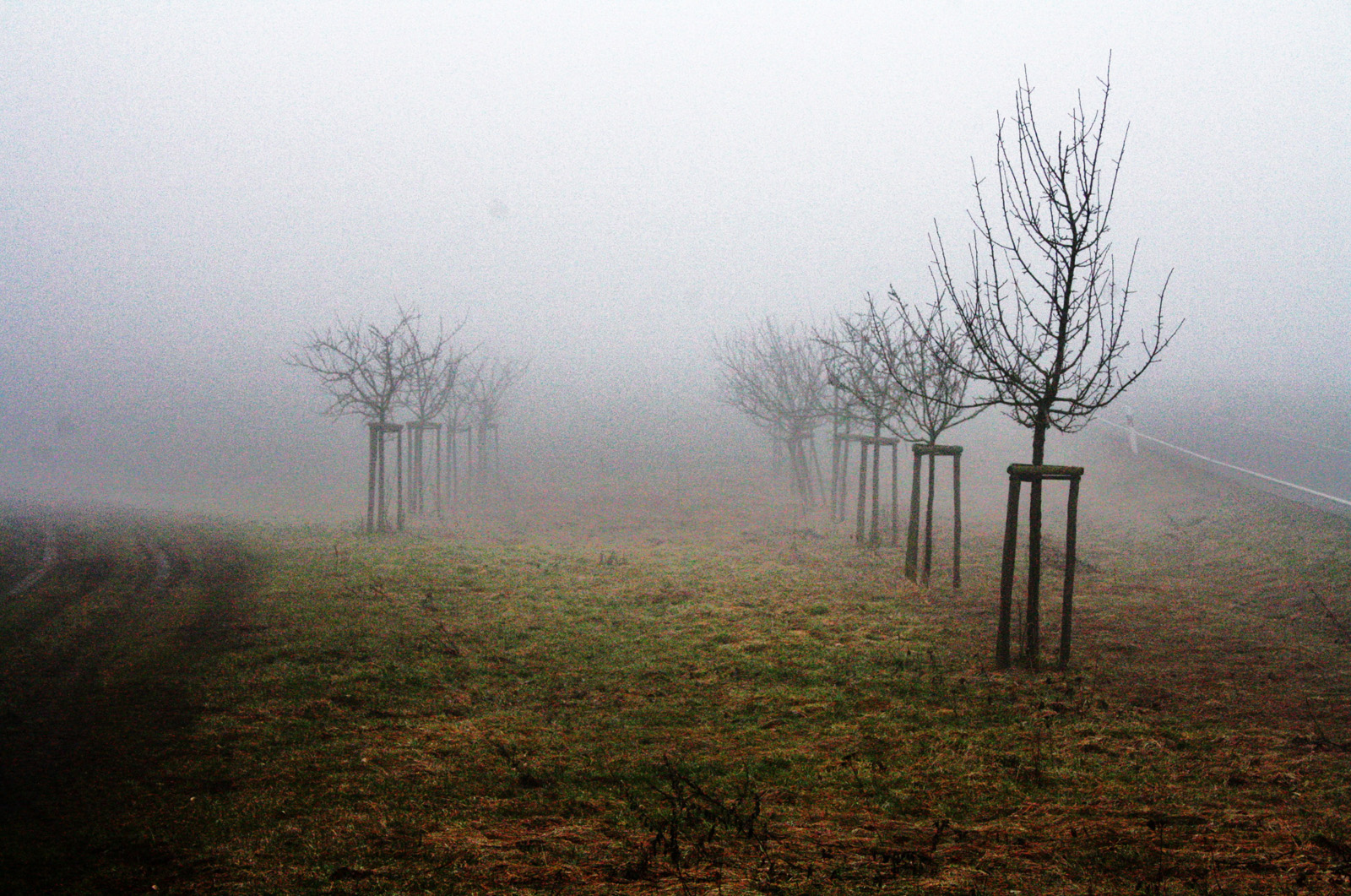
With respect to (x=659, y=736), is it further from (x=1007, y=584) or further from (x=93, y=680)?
(x=93, y=680)

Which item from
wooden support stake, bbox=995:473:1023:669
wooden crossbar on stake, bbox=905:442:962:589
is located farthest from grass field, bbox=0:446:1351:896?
wooden crossbar on stake, bbox=905:442:962:589

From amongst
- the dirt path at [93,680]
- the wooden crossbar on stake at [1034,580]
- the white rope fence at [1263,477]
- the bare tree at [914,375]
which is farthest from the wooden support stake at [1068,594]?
the white rope fence at [1263,477]

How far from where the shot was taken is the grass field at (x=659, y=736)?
4461 mm

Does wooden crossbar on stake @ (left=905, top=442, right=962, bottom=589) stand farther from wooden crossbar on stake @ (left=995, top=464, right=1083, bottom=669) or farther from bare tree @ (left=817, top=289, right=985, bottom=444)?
wooden crossbar on stake @ (left=995, top=464, right=1083, bottom=669)

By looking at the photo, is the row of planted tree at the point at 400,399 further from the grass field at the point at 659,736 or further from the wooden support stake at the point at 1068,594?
the wooden support stake at the point at 1068,594

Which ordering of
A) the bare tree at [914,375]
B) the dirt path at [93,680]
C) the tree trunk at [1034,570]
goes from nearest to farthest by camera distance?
the dirt path at [93,680], the tree trunk at [1034,570], the bare tree at [914,375]

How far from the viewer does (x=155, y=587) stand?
37.6 feet

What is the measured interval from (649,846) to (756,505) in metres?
27.2

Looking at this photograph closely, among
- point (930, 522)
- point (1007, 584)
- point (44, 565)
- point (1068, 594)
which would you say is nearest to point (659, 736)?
point (1007, 584)

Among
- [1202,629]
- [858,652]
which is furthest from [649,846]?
[1202,629]

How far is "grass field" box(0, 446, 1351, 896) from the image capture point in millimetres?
4461

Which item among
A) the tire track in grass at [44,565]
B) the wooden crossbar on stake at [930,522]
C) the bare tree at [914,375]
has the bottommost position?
the tire track in grass at [44,565]

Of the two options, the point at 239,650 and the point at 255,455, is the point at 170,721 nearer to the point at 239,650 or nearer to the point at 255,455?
the point at 239,650

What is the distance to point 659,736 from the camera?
674cm
